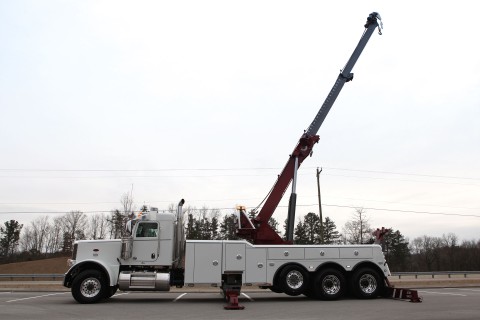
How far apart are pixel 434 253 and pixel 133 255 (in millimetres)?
80837

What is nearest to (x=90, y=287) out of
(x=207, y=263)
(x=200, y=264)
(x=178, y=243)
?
(x=178, y=243)

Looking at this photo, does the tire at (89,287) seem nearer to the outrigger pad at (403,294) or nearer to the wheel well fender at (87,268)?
the wheel well fender at (87,268)

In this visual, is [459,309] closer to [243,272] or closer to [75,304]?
[243,272]

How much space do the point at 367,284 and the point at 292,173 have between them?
5.17 metres

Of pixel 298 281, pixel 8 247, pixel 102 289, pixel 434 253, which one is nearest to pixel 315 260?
pixel 298 281

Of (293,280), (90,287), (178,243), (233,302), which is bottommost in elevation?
(233,302)

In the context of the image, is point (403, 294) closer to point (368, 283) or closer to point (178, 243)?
point (368, 283)

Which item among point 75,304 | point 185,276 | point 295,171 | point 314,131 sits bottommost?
point 75,304

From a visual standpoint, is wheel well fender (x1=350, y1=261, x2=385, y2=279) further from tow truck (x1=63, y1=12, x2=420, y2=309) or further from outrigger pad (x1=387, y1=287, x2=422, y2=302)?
outrigger pad (x1=387, y1=287, x2=422, y2=302)

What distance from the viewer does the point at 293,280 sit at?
46.0ft

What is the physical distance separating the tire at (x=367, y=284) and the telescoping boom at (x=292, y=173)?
9.36 feet

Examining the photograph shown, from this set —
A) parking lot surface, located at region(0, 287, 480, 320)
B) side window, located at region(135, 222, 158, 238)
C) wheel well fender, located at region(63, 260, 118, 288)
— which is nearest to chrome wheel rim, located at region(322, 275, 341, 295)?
parking lot surface, located at region(0, 287, 480, 320)

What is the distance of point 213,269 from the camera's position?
13789 millimetres

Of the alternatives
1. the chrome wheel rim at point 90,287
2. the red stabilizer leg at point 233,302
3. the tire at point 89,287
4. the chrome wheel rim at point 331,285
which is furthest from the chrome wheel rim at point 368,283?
the chrome wheel rim at point 90,287
